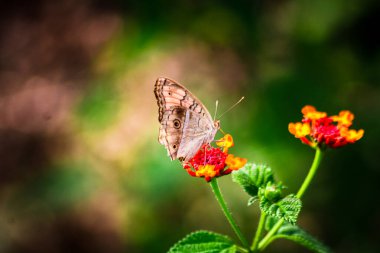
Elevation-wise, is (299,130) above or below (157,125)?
below

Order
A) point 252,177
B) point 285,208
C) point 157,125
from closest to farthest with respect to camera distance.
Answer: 1. point 285,208
2. point 252,177
3. point 157,125

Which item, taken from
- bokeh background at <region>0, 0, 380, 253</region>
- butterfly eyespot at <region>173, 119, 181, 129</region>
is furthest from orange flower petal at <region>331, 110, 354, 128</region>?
bokeh background at <region>0, 0, 380, 253</region>

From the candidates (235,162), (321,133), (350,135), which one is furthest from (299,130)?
(235,162)

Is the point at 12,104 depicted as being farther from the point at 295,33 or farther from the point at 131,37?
the point at 295,33

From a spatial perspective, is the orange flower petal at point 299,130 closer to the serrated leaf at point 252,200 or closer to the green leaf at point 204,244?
the serrated leaf at point 252,200

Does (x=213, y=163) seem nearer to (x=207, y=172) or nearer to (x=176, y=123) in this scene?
(x=207, y=172)

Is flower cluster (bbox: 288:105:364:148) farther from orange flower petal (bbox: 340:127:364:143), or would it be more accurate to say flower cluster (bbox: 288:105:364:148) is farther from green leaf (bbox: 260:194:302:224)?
green leaf (bbox: 260:194:302:224)

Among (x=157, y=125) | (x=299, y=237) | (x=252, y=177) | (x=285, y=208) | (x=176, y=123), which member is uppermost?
(x=157, y=125)
